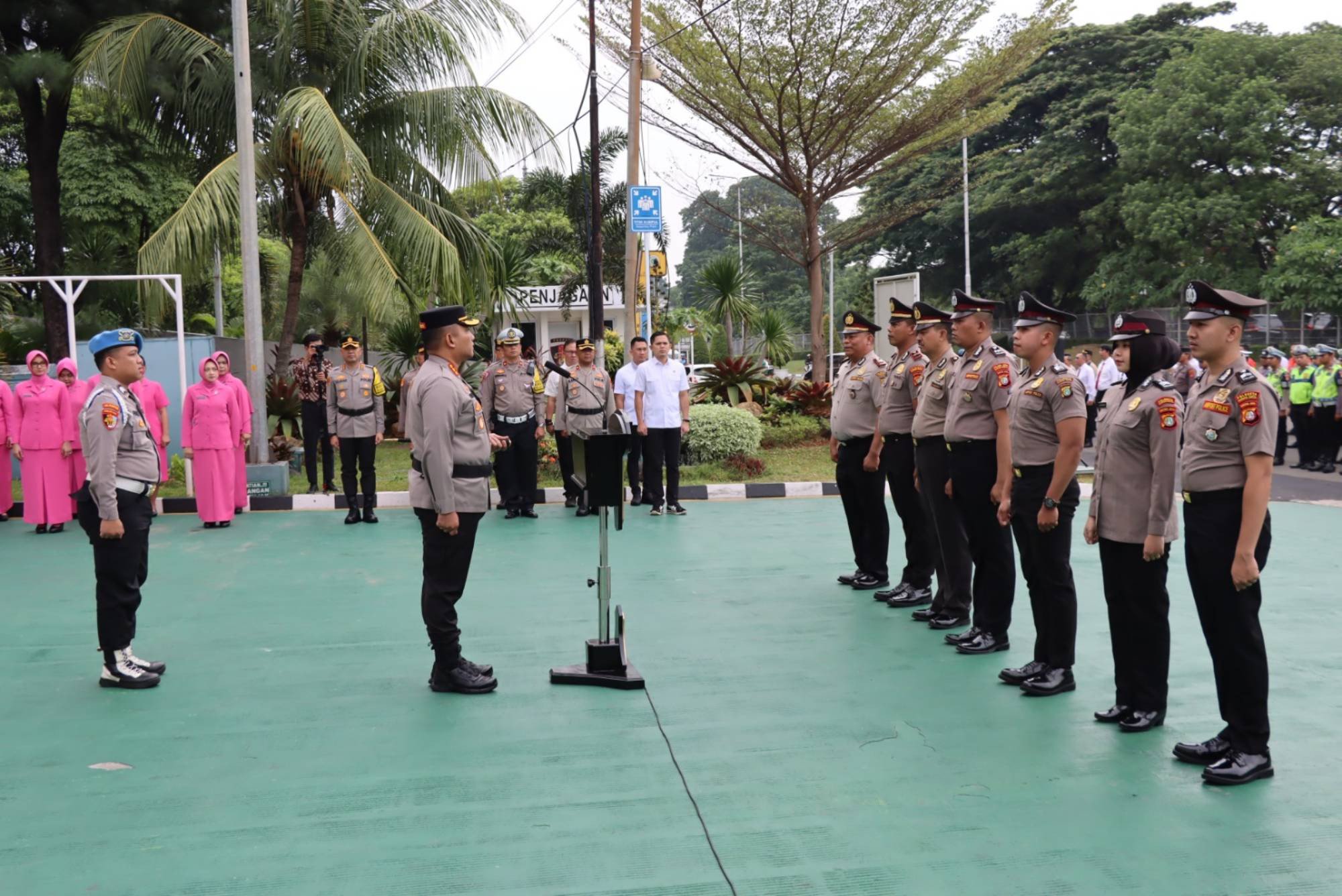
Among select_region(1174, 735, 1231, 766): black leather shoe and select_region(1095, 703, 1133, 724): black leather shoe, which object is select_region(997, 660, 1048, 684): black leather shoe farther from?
select_region(1174, 735, 1231, 766): black leather shoe

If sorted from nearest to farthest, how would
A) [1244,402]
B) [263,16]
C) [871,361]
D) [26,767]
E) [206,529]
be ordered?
[1244,402]
[26,767]
[871,361]
[206,529]
[263,16]

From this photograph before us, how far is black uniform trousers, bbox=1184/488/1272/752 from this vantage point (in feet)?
12.5

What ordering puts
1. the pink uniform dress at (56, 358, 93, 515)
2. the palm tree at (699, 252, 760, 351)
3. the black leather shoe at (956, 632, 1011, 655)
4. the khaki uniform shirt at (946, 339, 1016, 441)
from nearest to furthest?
the khaki uniform shirt at (946, 339, 1016, 441)
the black leather shoe at (956, 632, 1011, 655)
the pink uniform dress at (56, 358, 93, 515)
the palm tree at (699, 252, 760, 351)

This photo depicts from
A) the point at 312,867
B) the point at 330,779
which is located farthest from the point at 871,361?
the point at 312,867

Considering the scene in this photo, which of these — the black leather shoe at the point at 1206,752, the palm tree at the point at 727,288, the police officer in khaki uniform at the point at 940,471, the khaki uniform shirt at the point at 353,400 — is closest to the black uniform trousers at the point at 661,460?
the khaki uniform shirt at the point at 353,400

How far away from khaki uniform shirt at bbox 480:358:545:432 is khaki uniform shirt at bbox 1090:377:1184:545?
6689mm

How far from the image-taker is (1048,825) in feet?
11.4

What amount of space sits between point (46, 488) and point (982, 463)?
832 cm

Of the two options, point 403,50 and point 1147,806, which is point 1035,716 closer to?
point 1147,806

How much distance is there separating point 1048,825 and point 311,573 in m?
5.68

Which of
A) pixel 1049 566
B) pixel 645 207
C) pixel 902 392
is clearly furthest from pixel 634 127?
pixel 1049 566

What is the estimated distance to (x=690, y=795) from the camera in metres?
3.77

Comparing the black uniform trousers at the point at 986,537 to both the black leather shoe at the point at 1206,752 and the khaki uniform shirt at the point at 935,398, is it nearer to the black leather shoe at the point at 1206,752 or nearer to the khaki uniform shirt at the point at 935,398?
the khaki uniform shirt at the point at 935,398

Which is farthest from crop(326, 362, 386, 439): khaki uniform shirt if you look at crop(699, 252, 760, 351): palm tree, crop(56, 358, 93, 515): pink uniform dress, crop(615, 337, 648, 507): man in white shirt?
crop(699, 252, 760, 351): palm tree
